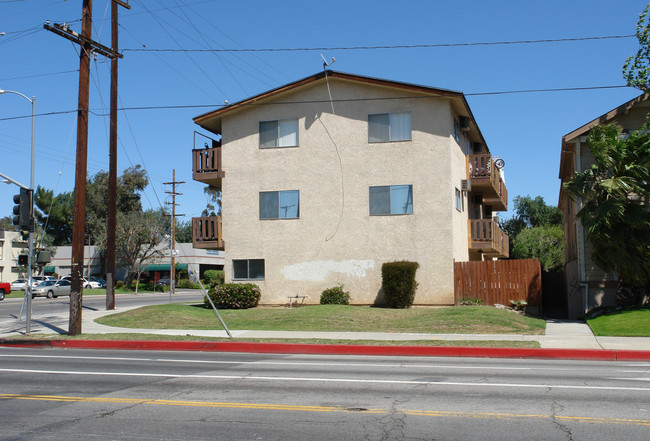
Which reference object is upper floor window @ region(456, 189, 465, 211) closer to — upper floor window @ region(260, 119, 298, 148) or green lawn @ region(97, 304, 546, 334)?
green lawn @ region(97, 304, 546, 334)

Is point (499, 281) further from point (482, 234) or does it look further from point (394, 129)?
point (394, 129)

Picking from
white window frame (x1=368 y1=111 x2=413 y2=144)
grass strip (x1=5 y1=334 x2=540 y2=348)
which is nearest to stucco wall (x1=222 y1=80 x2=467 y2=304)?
white window frame (x1=368 y1=111 x2=413 y2=144)

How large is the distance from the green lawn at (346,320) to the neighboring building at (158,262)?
138 ft

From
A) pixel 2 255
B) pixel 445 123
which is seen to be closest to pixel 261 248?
pixel 445 123

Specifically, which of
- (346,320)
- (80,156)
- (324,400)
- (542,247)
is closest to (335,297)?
(346,320)

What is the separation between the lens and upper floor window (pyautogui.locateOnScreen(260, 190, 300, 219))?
85.1 feet

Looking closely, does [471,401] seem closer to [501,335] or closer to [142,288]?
[501,335]

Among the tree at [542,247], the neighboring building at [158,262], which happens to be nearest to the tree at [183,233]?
the neighboring building at [158,262]

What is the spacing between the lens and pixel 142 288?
6556 cm

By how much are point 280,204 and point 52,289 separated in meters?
32.0

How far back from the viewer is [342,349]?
15367mm

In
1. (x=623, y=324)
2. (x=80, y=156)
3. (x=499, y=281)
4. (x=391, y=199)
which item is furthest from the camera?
(x=391, y=199)

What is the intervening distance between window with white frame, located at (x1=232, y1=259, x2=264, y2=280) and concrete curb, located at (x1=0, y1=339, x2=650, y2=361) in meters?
9.67

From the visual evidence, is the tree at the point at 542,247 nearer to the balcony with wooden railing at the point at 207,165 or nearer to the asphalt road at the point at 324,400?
the balcony with wooden railing at the point at 207,165
